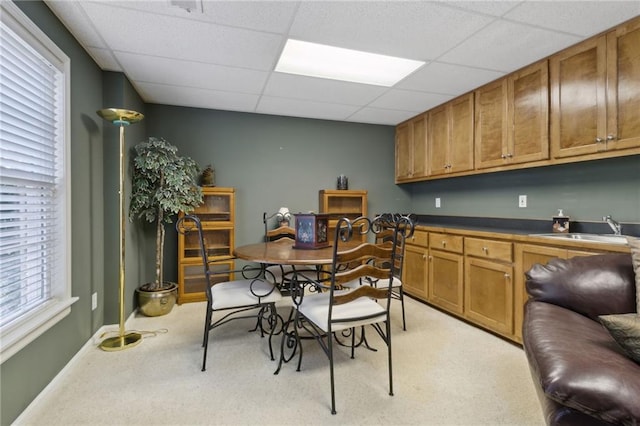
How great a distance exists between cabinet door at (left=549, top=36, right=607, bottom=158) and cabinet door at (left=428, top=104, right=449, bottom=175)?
119 centimetres

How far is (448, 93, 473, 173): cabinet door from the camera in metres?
3.25

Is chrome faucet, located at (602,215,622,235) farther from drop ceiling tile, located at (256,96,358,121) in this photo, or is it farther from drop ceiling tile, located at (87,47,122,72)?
drop ceiling tile, located at (87,47,122,72)

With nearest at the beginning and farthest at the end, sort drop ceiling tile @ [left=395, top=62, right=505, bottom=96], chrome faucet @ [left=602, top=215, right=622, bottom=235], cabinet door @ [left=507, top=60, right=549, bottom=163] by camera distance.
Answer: chrome faucet @ [left=602, top=215, right=622, bottom=235] < cabinet door @ [left=507, top=60, right=549, bottom=163] < drop ceiling tile @ [left=395, top=62, right=505, bottom=96]

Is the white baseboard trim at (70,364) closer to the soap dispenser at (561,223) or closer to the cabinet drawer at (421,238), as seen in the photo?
the cabinet drawer at (421,238)

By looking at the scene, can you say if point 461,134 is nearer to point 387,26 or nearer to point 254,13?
point 387,26

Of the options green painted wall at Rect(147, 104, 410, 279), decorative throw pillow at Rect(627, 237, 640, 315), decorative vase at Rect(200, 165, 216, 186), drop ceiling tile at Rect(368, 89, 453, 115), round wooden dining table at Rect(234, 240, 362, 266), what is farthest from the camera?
green painted wall at Rect(147, 104, 410, 279)

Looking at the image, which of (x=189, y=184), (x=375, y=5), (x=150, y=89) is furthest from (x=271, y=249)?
(x=150, y=89)

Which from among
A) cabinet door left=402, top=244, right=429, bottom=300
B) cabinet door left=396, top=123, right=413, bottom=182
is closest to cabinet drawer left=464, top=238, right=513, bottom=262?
cabinet door left=402, top=244, right=429, bottom=300

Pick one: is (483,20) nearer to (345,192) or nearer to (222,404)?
(345,192)

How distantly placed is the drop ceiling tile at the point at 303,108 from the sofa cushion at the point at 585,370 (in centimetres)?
312

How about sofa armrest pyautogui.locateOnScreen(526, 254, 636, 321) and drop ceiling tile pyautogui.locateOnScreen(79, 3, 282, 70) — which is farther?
drop ceiling tile pyautogui.locateOnScreen(79, 3, 282, 70)

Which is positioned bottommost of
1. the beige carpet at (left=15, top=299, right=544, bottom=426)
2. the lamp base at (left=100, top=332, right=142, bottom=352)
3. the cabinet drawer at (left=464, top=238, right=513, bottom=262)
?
the beige carpet at (left=15, top=299, right=544, bottom=426)

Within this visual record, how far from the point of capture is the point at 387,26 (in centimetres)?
208

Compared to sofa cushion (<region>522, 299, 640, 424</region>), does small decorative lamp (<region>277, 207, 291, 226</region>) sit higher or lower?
higher
